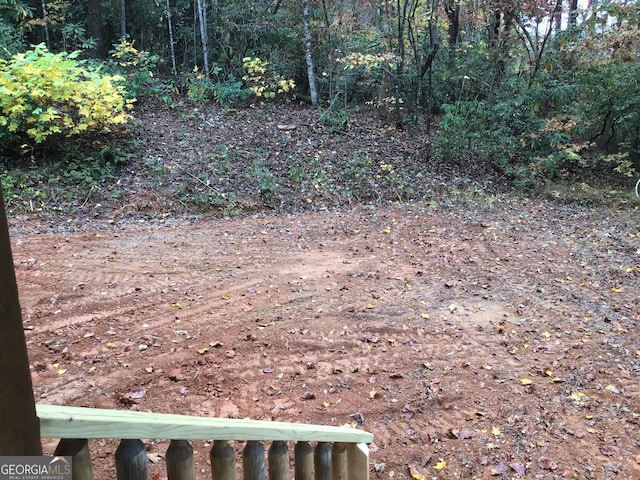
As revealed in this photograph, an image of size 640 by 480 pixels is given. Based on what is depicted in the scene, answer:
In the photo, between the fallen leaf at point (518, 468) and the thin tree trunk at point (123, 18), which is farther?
the thin tree trunk at point (123, 18)

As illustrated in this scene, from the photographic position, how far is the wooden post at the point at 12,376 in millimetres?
851

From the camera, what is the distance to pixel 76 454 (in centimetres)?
101

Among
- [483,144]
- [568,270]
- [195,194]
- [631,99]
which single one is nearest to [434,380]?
[568,270]

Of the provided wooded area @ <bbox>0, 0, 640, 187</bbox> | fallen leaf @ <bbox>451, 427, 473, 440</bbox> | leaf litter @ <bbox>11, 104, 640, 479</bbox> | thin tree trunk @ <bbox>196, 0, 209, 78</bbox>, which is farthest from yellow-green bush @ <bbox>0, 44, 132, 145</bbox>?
fallen leaf @ <bbox>451, 427, 473, 440</bbox>

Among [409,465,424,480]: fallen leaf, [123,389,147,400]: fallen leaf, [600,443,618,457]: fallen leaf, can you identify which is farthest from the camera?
[123,389,147,400]: fallen leaf

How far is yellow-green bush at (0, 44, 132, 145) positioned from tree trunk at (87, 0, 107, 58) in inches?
166

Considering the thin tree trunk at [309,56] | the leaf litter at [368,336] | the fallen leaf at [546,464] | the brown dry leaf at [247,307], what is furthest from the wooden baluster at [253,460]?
the thin tree trunk at [309,56]

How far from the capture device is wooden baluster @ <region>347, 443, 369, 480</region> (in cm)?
181

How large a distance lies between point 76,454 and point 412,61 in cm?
1423

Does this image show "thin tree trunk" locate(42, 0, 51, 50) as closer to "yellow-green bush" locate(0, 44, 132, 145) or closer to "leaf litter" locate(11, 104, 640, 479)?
"yellow-green bush" locate(0, 44, 132, 145)

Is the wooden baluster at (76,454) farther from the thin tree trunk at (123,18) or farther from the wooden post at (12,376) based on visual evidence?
the thin tree trunk at (123,18)

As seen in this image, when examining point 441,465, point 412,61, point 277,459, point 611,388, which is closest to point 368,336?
point 441,465

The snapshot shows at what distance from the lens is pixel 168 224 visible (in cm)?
753

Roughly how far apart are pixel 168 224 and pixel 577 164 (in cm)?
993
